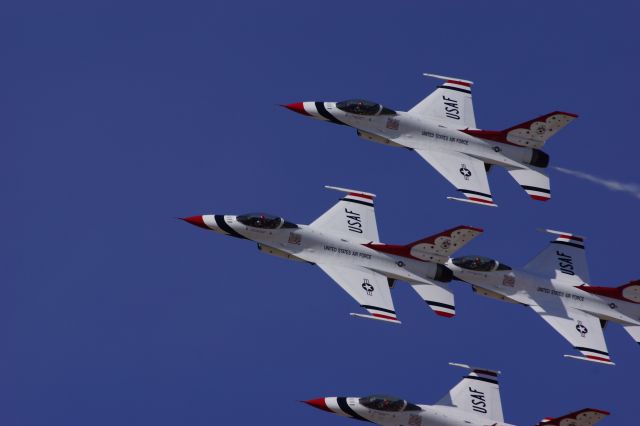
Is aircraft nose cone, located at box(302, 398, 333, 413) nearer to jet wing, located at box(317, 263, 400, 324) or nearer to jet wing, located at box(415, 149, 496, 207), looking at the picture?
jet wing, located at box(317, 263, 400, 324)

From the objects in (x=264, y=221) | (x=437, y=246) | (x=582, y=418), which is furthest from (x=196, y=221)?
(x=582, y=418)

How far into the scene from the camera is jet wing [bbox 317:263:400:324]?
9923 centimetres

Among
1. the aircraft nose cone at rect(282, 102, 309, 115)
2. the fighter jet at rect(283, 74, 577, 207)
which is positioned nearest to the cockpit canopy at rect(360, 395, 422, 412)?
the fighter jet at rect(283, 74, 577, 207)

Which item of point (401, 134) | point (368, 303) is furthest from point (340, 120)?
point (368, 303)

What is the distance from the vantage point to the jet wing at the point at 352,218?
3984 inches

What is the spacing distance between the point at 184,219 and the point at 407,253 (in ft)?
29.3

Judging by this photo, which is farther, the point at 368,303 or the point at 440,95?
the point at 440,95

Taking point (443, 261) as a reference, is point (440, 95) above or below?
above

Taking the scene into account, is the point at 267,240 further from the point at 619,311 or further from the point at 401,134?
the point at 619,311

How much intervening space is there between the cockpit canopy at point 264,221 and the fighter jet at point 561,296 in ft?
21.9

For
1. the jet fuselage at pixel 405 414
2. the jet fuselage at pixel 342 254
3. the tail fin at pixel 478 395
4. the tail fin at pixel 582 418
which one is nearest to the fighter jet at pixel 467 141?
the jet fuselage at pixel 342 254

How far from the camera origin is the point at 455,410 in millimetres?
97125

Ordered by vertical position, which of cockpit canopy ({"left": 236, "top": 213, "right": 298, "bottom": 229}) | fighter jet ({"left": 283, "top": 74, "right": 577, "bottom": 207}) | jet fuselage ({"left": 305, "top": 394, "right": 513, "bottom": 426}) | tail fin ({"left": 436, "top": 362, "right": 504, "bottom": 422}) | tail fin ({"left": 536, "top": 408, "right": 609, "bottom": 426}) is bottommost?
tail fin ({"left": 536, "top": 408, "right": 609, "bottom": 426})

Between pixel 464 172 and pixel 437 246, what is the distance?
4.69 metres
